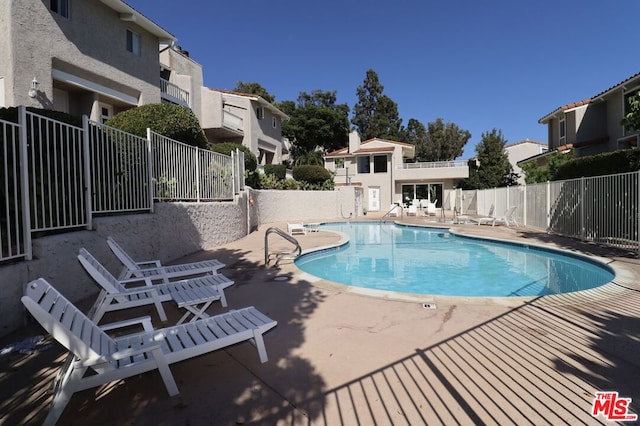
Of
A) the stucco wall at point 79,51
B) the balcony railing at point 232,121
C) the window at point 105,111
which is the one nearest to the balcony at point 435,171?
the balcony railing at point 232,121

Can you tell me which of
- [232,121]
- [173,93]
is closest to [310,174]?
[232,121]

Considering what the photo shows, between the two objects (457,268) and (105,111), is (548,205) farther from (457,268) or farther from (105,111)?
(105,111)

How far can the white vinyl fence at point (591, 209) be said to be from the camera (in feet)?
29.2

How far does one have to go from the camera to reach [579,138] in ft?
71.1

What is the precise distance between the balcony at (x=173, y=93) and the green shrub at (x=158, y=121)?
28.0 ft

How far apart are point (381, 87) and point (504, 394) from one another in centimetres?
6011

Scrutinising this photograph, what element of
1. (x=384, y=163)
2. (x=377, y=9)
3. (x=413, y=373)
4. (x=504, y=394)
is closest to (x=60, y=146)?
(x=413, y=373)

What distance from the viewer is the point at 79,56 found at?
43.0 feet

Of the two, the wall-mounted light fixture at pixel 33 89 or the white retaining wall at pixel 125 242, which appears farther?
the wall-mounted light fixture at pixel 33 89

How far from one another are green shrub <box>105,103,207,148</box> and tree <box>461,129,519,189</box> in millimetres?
29476

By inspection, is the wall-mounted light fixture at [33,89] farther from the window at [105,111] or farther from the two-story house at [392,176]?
the two-story house at [392,176]

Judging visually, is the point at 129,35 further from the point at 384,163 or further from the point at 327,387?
the point at 384,163

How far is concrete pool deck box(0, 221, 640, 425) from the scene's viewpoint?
2.44 metres

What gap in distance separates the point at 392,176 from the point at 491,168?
10.4 metres
